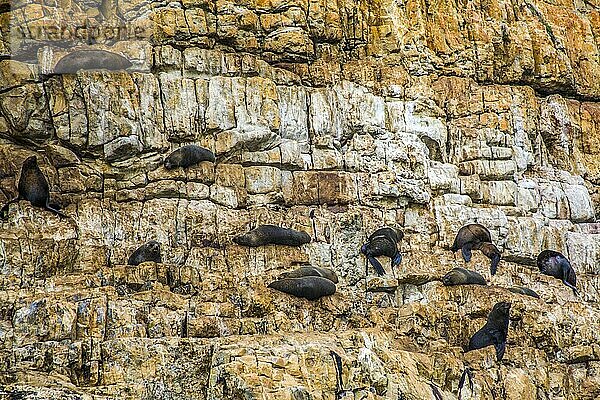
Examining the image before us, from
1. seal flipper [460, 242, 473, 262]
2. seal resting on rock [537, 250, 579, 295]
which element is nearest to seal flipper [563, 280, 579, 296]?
seal resting on rock [537, 250, 579, 295]

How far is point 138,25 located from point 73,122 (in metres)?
3.54

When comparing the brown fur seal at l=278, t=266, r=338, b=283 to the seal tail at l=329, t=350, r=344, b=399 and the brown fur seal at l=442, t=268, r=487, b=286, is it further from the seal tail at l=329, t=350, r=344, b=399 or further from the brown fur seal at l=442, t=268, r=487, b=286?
the seal tail at l=329, t=350, r=344, b=399

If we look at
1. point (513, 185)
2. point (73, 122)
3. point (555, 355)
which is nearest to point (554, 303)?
point (555, 355)

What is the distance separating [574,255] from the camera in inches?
959

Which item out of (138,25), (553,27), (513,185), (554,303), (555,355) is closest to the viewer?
(555,355)

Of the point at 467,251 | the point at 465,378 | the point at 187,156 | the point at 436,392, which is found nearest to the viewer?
the point at 436,392

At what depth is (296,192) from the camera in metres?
22.2

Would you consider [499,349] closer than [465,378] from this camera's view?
No

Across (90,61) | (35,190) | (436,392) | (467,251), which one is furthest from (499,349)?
(90,61)

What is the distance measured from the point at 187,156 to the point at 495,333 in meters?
8.30

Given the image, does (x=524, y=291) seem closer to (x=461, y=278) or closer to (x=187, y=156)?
(x=461, y=278)

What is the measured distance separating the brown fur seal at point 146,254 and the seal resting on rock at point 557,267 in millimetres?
10061

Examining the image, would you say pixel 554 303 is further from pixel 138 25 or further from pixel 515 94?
pixel 138 25

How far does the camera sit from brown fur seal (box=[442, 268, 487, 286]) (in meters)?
20.0
